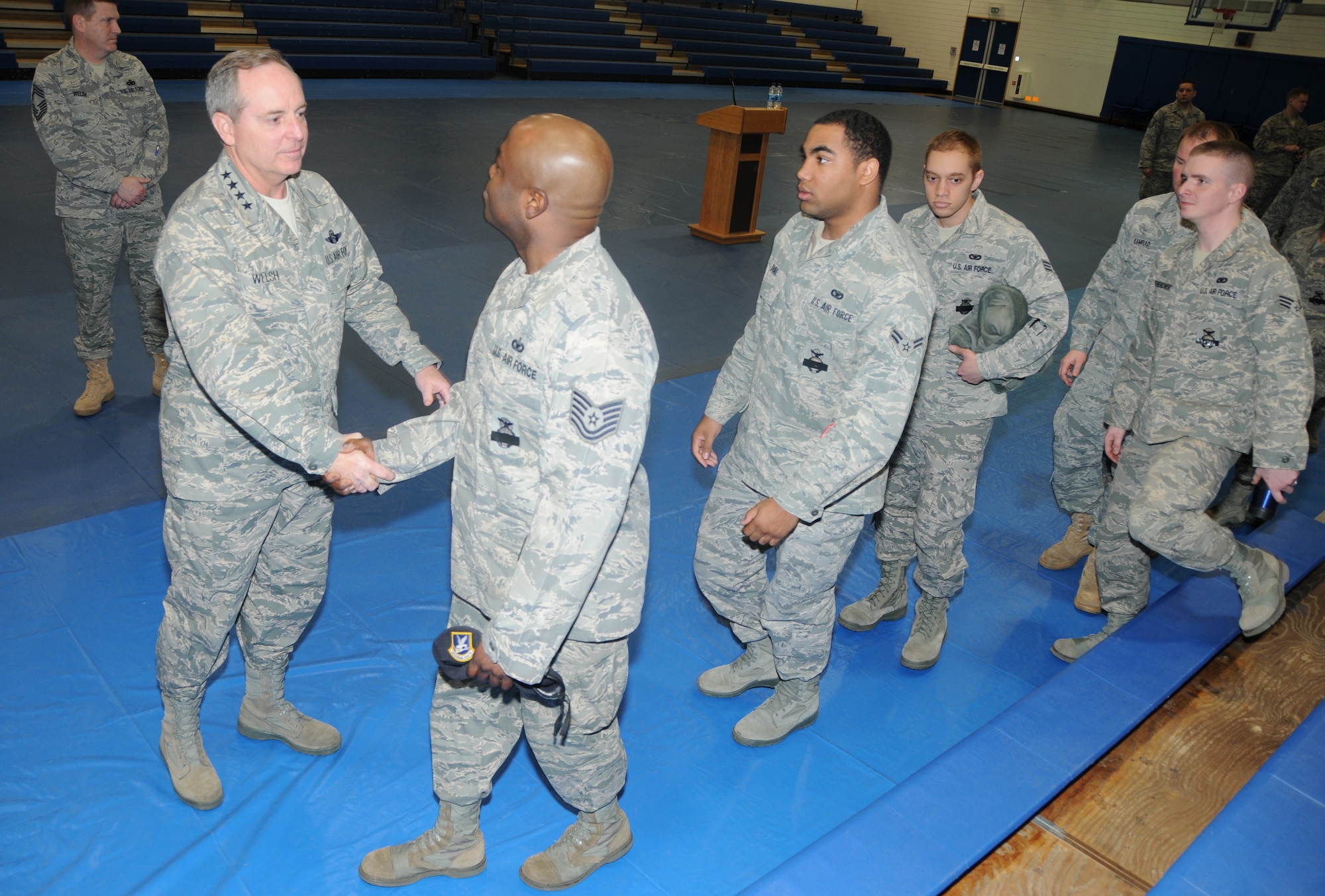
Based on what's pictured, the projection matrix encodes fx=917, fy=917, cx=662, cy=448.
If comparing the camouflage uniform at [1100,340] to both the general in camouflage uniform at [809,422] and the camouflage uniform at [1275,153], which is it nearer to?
the general in camouflage uniform at [809,422]

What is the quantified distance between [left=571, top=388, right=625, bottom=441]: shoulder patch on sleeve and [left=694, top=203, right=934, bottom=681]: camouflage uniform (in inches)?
30.9

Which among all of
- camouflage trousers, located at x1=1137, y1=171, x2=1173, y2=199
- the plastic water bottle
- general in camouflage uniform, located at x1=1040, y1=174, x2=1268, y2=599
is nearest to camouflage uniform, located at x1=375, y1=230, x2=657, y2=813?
general in camouflage uniform, located at x1=1040, y1=174, x2=1268, y2=599

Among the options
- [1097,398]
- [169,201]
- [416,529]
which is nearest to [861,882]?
[416,529]

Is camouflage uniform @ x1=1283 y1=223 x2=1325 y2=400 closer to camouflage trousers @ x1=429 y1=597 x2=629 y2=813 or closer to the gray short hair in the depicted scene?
camouflage trousers @ x1=429 y1=597 x2=629 y2=813

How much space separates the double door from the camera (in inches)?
867

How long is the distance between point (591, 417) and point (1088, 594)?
2800 mm

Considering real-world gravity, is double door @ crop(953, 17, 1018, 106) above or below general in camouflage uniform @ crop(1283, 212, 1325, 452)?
above

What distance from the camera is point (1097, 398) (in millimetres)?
3791

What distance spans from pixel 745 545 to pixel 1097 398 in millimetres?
1928

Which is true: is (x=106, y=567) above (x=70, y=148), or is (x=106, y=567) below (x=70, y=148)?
below

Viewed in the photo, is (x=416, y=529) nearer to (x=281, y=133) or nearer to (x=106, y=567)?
(x=106, y=567)

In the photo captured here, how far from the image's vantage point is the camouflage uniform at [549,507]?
1658 mm

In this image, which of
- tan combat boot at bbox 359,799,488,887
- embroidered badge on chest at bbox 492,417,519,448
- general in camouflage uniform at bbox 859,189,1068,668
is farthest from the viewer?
general in camouflage uniform at bbox 859,189,1068,668

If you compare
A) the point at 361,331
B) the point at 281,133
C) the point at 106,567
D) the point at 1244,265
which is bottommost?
the point at 106,567
